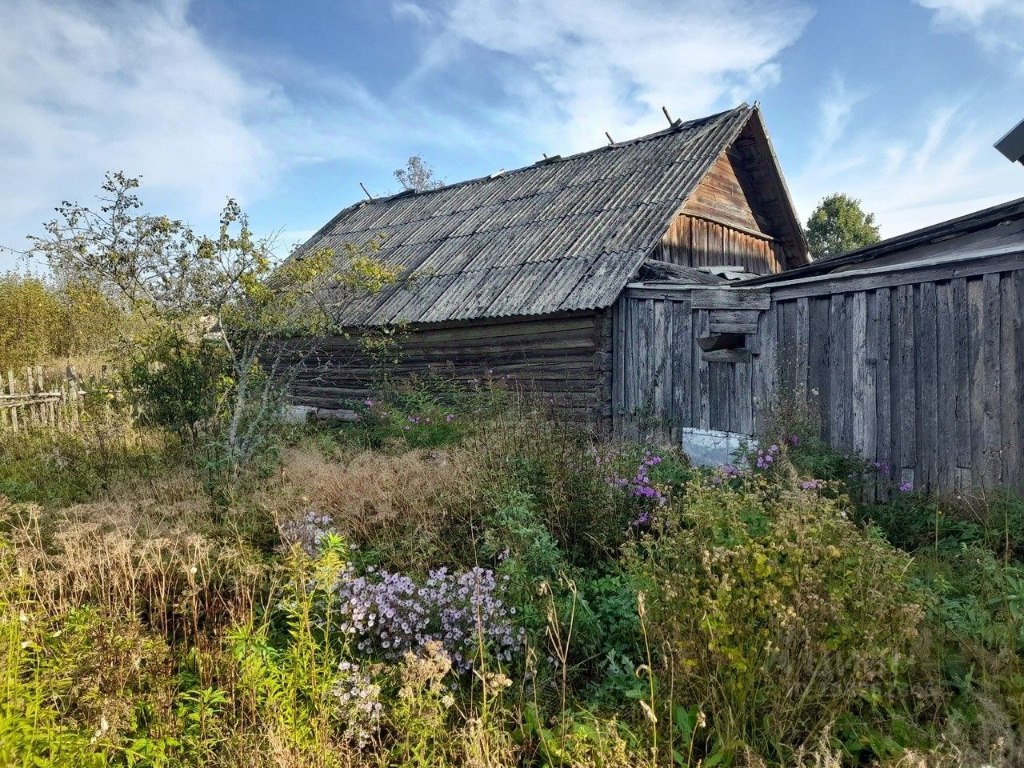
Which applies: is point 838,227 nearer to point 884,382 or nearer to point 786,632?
point 884,382

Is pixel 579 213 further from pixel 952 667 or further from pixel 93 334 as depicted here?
pixel 93 334

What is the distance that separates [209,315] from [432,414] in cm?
328

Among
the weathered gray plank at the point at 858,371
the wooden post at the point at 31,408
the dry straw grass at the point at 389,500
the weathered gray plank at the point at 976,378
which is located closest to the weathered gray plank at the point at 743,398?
the weathered gray plank at the point at 858,371

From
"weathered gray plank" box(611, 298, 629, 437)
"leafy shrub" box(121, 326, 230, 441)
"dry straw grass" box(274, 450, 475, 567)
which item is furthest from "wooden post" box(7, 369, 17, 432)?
"weathered gray plank" box(611, 298, 629, 437)

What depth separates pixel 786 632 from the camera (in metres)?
2.49

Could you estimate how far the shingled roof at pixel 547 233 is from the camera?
9.45m

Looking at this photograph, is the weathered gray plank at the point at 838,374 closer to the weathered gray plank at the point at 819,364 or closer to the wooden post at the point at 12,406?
the weathered gray plank at the point at 819,364

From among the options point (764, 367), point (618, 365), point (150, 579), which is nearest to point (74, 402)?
point (618, 365)

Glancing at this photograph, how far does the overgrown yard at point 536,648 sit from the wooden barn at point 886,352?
4.38ft

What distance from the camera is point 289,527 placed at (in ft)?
13.8

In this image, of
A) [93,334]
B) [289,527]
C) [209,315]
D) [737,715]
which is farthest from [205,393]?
[93,334]

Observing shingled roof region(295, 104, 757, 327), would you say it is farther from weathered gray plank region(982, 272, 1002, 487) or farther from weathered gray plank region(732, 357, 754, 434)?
weathered gray plank region(982, 272, 1002, 487)

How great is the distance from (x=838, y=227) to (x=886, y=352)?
75.3ft

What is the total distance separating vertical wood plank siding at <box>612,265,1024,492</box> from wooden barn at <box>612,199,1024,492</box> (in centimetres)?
1
